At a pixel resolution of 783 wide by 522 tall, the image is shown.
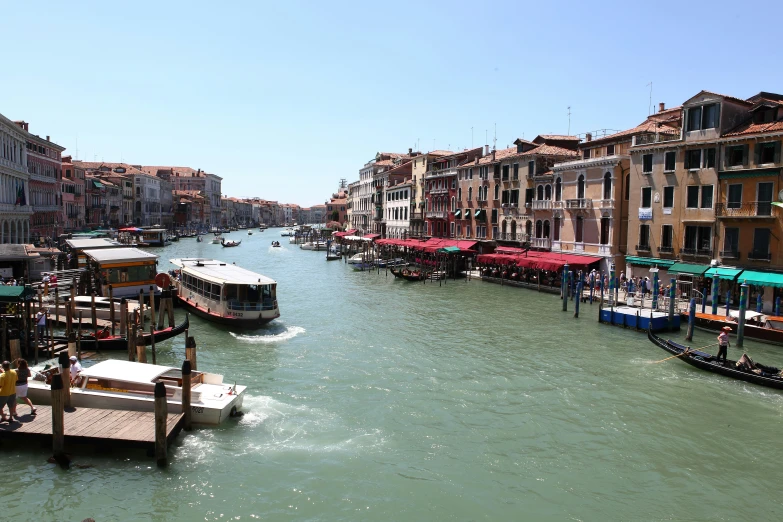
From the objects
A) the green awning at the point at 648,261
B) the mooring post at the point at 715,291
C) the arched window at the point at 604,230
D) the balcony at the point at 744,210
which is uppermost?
the balcony at the point at 744,210

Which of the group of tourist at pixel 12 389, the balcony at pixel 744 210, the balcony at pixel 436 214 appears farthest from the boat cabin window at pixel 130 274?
the balcony at pixel 436 214

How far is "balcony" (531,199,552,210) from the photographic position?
39562 mm

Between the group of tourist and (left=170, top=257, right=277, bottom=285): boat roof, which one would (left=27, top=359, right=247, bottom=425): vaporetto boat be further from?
(left=170, top=257, right=277, bottom=285): boat roof

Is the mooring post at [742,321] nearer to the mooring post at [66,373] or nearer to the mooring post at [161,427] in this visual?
the mooring post at [161,427]

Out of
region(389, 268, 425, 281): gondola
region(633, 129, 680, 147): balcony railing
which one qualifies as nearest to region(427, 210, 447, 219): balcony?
region(389, 268, 425, 281): gondola

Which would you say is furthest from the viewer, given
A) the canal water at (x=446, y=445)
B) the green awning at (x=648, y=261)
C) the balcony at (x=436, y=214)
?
the balcony at (x=436, y=214)

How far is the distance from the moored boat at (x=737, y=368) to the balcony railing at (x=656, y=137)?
1523 cm

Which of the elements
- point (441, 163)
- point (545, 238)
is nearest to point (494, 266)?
point (545, 238)

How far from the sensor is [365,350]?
65.7 feet

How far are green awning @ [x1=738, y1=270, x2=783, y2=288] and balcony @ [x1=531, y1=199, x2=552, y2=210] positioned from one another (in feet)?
52.3

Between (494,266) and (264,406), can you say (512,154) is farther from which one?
(264,406)

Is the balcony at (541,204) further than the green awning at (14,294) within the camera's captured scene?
Yes

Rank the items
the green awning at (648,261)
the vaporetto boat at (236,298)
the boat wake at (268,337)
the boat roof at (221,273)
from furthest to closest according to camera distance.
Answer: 1. the green awning at (648,261)
2. the boat roof at (221,273)
3. the vaporetto boat at (236,298)
4. the boat wake at (268,337)

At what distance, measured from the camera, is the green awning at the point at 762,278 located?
23180mm
